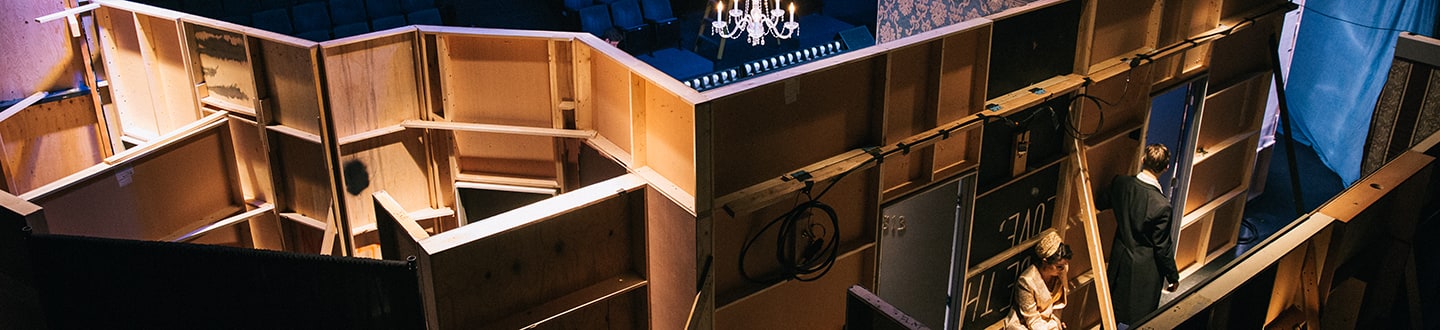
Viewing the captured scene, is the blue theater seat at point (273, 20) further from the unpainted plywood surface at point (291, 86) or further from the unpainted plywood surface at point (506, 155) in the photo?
the unpainted plywood surface at point (506, 155)

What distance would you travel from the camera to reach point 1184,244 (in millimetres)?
7367

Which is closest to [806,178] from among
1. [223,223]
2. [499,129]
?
[499,129]

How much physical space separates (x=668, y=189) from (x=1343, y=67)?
23.7ft

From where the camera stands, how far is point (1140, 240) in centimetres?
627

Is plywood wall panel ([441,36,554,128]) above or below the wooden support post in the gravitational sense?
above

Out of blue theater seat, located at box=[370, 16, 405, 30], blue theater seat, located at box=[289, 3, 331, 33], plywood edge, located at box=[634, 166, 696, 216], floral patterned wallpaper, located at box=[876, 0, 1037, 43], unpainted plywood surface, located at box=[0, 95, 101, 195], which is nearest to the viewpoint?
plywood edge, located at box=[634, 166, 696, 216]

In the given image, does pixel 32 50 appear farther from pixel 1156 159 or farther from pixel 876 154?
pixel 1156 159

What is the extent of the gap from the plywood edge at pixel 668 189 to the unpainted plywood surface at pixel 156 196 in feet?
8.50

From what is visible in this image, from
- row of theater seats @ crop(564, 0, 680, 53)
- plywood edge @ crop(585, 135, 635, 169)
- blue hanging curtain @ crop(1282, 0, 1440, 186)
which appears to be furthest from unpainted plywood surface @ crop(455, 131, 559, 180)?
blue hanging curtain @ crop(1282, 0, 1440, 186)

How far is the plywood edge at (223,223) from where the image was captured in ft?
18.5

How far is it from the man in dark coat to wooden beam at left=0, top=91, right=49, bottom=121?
5945 mm

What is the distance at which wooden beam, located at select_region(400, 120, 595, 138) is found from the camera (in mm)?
5259

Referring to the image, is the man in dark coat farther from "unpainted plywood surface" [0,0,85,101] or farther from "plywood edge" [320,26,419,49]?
"unpainted plywood surface" [0,0,85,101]

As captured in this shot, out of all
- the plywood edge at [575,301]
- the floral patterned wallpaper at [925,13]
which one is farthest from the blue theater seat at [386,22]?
the plywood edge at [575,301]
